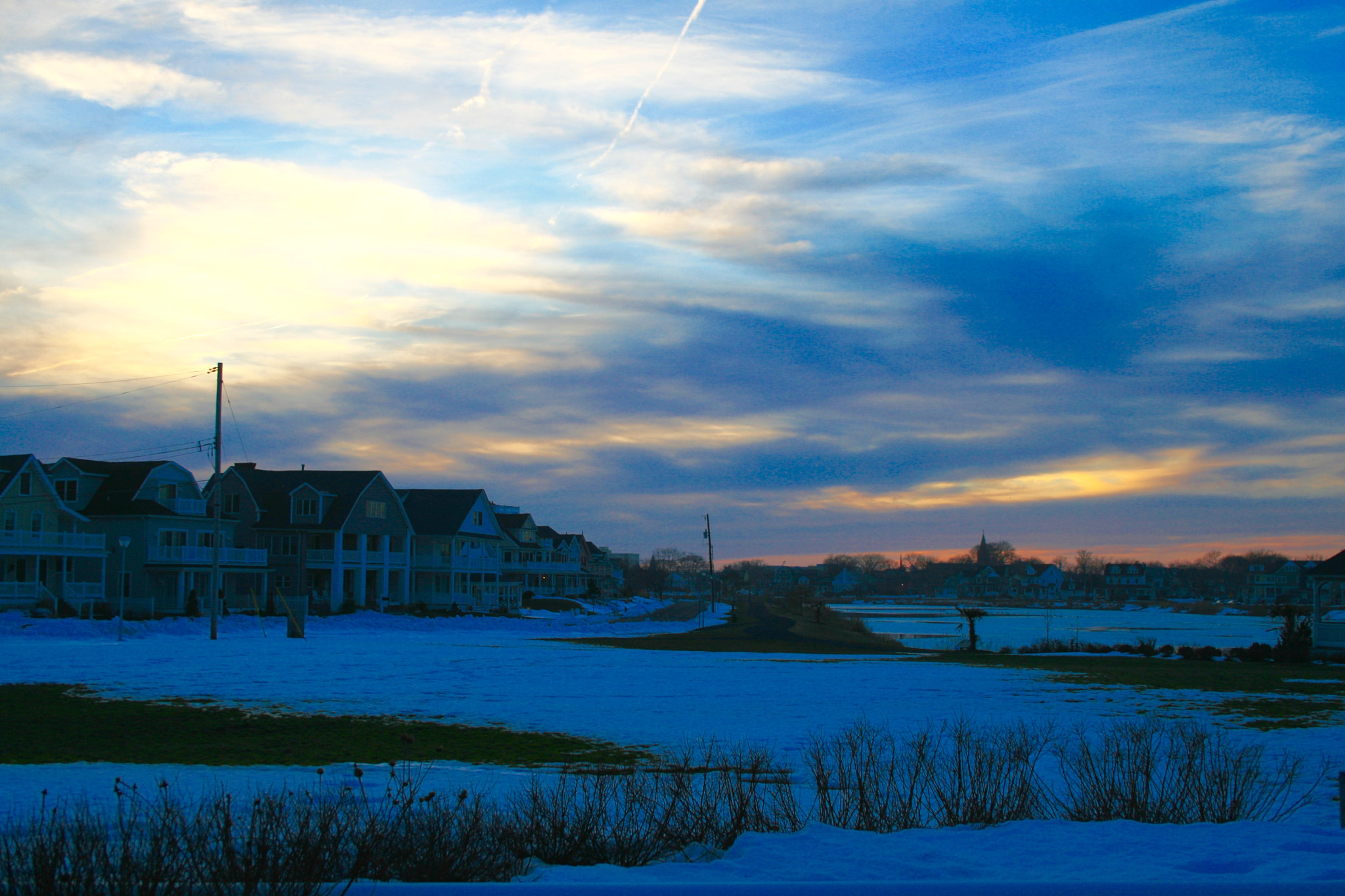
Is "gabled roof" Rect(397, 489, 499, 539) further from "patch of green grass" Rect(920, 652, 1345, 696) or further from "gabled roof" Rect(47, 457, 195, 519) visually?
"patch of green grass" Rect(920, 652, 1345, 696)

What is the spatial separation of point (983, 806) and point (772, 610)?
311ft

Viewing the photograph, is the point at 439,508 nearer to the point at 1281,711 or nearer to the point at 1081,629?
the point at 1081,629

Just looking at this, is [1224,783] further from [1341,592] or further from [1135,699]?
[1341,592]

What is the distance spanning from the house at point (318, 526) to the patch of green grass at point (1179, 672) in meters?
41.6

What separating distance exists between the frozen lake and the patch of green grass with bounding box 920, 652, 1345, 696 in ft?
52.9

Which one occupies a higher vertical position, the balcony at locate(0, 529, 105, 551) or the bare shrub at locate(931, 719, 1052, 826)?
the balcony at locate(0, 529, 105, 551)

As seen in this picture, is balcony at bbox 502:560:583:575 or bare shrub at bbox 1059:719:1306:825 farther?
balcony at bbox 502:560:583:575

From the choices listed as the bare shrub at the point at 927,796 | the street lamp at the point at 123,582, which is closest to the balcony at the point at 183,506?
the street lamp at the point at 123,582

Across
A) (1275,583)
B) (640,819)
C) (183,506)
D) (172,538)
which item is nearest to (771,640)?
(172,538)

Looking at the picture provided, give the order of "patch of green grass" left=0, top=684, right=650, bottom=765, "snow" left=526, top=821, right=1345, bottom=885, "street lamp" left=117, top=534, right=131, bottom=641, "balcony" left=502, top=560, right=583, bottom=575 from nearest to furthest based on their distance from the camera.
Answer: "snow" left=526, top=821, right=1345, bottom=885 < "patch of green grass" left=0, top=684, right=650, bottom=765 < "street lamp" left=117, top=534, right=131, bottom=641 < "balcony" left=502, top=560, right=583, bottom=575

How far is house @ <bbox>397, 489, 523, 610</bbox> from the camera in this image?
7519cm

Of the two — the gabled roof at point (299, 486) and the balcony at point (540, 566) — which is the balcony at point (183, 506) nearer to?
the gabled roof at point (299, 486)

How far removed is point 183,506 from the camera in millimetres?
60031

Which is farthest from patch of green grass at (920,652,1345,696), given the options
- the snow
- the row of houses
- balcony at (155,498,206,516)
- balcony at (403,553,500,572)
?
balcony at (155,498,206,516)
